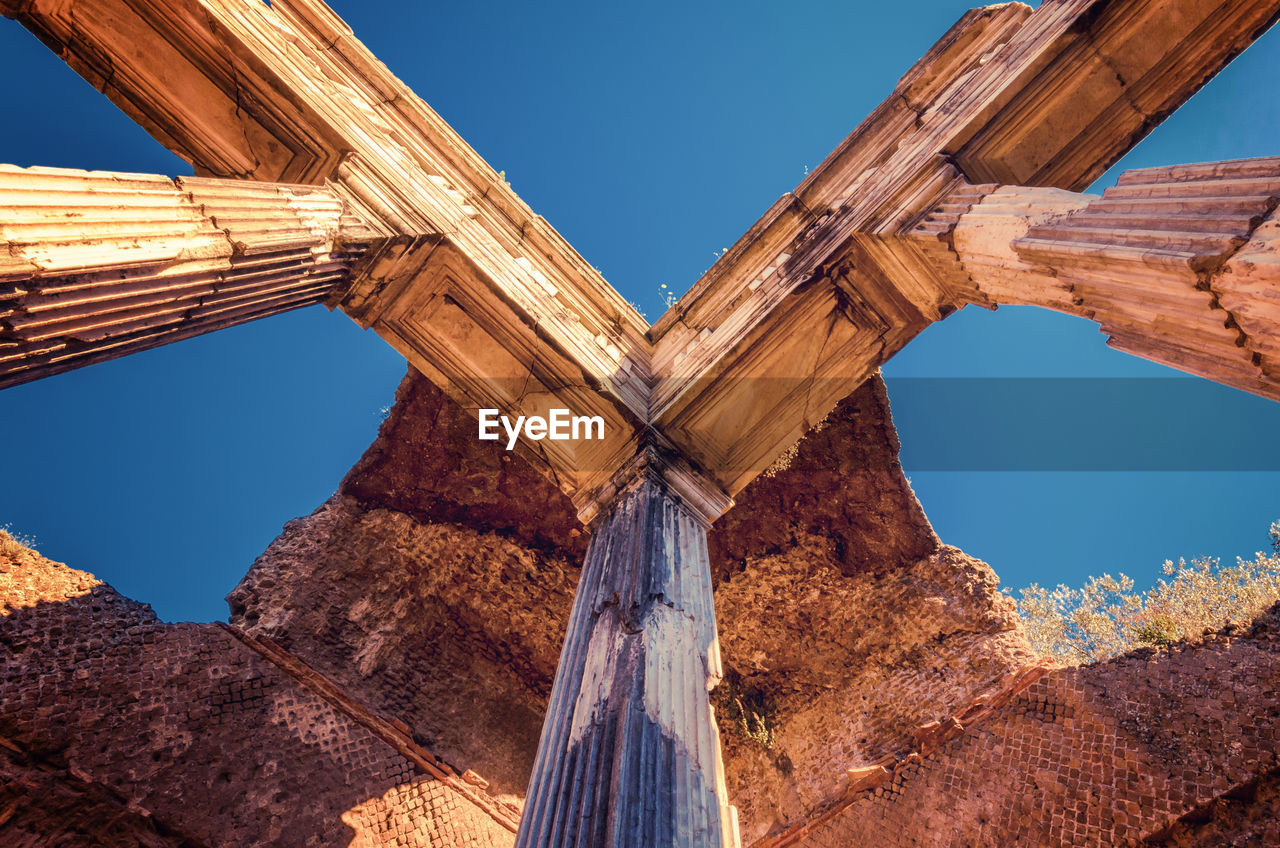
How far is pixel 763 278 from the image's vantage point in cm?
539

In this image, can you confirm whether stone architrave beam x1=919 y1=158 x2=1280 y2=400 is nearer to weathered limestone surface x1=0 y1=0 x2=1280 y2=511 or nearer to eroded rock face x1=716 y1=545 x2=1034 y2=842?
weathered limestone surface x1=0 y1=0 x2=1280 y2=511

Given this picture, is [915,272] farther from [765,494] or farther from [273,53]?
[273,53]

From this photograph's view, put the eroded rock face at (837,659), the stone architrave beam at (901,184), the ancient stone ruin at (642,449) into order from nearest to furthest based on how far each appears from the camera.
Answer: the ancient stone ruin at (642,449), the stone architrave beam at (901,184), the eroded rock face at (837,659)

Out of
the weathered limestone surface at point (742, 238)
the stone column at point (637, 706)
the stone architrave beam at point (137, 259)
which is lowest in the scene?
the stone column at point (637, 706)

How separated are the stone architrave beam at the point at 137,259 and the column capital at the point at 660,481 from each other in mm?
2687

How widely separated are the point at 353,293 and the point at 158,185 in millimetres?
1755

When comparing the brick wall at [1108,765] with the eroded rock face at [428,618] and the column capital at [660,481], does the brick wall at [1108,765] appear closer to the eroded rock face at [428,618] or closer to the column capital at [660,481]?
the column capital at [660,481]

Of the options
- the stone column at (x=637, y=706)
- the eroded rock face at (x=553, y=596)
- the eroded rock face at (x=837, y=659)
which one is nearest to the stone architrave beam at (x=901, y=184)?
the stone column at (x=637, y=706)

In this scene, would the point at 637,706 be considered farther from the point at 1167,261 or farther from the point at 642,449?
the point at 1167,261

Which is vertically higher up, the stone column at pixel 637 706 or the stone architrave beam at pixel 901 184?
the stone architrave beam at pixel 901 184

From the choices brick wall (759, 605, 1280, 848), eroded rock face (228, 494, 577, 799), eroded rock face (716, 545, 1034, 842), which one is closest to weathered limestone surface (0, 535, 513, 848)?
eroded rock face (228, 494, 577, 799)

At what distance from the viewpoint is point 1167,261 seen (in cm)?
244

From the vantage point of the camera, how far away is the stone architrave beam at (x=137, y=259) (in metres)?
2.25

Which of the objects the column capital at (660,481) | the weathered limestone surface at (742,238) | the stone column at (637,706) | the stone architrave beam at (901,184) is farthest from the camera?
the column capital at (660,481)
